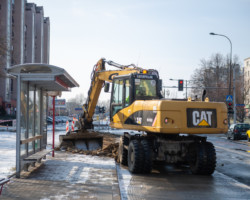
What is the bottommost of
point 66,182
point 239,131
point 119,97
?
point 66,182

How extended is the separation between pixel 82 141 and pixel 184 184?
9.76m

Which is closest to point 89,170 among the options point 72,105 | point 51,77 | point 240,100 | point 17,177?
point 17,177

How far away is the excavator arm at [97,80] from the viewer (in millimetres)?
16875

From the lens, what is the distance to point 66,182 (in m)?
9.02

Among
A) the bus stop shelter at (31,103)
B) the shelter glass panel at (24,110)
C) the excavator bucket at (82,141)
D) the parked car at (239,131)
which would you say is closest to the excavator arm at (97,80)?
the excavator bucket at (82,141)

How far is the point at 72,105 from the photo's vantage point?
146m

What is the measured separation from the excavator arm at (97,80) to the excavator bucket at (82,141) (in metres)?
1.19

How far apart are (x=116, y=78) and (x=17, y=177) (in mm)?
5008

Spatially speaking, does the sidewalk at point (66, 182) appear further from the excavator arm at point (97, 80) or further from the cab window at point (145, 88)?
the excavator arm at point (97, 80)

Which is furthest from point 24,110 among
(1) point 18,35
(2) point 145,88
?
(1) point 18,35

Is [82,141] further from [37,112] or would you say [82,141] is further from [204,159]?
[204,159]

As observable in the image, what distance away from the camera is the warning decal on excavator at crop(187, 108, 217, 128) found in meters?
10.4

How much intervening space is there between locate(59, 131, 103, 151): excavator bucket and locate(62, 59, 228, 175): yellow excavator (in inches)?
219

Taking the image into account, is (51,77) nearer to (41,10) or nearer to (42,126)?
(42,126)
